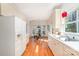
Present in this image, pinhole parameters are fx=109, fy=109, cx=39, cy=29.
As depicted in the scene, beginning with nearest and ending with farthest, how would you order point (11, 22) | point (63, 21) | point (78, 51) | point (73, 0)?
point (78, 51), point (73, 0), point (11, 22), point (63, 21)

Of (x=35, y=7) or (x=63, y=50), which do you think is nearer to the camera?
(x=63, y=50)

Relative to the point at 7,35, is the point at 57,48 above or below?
below

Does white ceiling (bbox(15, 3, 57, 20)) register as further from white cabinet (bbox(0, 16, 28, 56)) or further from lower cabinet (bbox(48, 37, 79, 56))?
lower cabinet (bbox(48, 37, 79, 56))

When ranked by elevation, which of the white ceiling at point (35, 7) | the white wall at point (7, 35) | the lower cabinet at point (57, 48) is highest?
the white ceiling at point (35, 7)

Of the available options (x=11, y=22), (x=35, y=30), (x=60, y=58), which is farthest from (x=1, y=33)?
(x=35, y=30)

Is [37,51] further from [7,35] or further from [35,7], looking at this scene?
[7,35]

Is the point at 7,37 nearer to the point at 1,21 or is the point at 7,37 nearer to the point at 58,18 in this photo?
the point at 1,21

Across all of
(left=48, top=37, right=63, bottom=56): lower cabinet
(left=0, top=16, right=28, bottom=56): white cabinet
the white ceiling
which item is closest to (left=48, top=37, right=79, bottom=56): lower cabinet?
(left=48, top=37, right=63, bottom=56): lower cabinet

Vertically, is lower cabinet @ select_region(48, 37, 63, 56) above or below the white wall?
below

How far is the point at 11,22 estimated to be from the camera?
11.3 ft

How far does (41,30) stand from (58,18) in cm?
813

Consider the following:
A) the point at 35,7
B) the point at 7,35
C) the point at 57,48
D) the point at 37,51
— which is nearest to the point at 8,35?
the point at 7,35

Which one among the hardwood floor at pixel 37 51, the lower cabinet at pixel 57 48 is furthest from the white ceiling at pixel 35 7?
the hardwood floor at pixel 37 51

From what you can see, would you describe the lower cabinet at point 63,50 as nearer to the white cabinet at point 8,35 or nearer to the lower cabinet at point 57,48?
the lower cabinet at point 57,48
